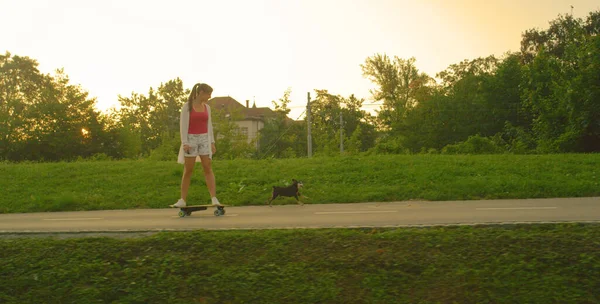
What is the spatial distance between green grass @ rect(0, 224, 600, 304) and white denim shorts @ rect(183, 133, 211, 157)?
3522mm

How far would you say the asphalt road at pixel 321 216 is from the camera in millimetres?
6855

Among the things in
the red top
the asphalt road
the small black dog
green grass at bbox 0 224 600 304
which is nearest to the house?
the small black dog

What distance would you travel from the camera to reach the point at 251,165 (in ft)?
49.0

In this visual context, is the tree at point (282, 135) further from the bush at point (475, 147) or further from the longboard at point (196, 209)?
the longboard at point (196, 209)

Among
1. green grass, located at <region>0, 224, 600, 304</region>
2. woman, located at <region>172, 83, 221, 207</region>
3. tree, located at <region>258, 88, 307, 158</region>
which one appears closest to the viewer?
green grass, located at <region>0, 224, 600, 304</region>

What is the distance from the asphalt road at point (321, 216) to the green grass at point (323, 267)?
1.22 m

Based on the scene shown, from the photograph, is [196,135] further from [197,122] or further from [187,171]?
[187,171]

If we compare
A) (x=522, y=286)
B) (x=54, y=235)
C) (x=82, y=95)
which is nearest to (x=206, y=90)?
(x=54, y=235)

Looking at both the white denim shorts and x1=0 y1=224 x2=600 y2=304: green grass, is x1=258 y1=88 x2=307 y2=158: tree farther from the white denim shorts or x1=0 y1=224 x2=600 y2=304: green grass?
x1=0 y1=224 x2=600 y2=304: green grass

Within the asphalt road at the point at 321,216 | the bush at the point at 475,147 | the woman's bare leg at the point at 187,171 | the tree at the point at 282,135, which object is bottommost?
the asphalt road at the point at 321,216

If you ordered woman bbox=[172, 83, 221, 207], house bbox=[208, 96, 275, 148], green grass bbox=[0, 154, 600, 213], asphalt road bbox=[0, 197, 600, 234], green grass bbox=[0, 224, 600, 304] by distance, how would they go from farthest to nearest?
house bbox=[208, 96, 275, 148]
green grass bbox=[0, 154, 600, 213]
woman bbox=[172, 83, 221, 207]
asphalt road bbox=[0, 197, 600, 234]
green grass bbox=[0, 224, 600, 304]

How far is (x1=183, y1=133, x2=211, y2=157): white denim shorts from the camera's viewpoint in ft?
28.7


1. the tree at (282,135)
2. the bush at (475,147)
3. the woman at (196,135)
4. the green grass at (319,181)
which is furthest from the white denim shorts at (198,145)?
the tree at (282,135)

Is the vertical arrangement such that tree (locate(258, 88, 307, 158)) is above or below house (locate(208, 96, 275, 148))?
below
